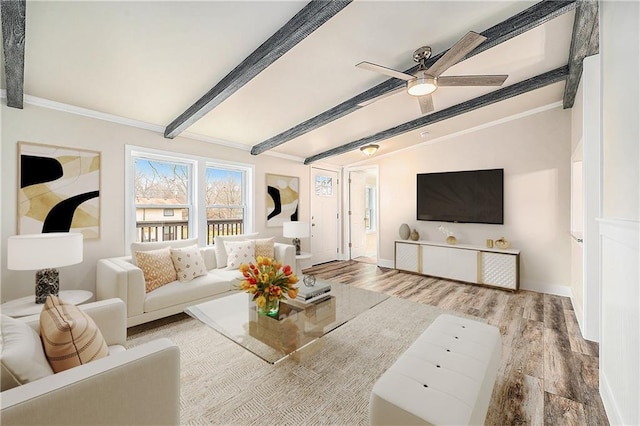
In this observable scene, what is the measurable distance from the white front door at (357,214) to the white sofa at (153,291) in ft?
12.2

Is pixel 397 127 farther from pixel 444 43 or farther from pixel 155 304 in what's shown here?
pixel 155 304

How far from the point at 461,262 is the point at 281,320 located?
3.57 m

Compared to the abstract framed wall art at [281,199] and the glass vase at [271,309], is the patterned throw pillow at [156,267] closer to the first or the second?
the glass vase at [271,309]

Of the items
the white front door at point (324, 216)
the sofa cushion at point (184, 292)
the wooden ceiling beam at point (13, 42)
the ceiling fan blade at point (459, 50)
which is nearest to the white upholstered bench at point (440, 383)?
the ceiling fan blade at point (459, 50)

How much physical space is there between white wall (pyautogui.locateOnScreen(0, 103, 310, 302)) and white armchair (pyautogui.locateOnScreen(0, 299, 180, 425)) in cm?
254

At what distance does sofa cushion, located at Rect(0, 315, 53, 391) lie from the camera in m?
0.95

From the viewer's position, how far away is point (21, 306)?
7.10 feet

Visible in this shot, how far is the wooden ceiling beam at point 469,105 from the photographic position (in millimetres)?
3094

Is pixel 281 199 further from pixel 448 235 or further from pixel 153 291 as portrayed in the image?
pixel 448 235

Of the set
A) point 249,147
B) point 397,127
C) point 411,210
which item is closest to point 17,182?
point 249,147

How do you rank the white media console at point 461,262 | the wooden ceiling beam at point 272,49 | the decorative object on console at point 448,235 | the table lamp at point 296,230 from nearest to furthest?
the wooden ceiling beam at point 272,49
the white media console at point 461,262
the table lamp at point 296,230
the decorative object on console at point 448,235

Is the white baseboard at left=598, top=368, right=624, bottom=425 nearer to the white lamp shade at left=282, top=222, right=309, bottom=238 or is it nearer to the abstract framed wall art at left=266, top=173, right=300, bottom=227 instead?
the white lamp shade at left=282, top=222, right=309, bottom=238

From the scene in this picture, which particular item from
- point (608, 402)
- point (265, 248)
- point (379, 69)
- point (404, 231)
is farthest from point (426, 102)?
point (404, 231)

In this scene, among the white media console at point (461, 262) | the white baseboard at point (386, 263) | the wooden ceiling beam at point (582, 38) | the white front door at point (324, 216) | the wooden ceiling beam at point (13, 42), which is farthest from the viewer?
the white front door at point (324, 216)
